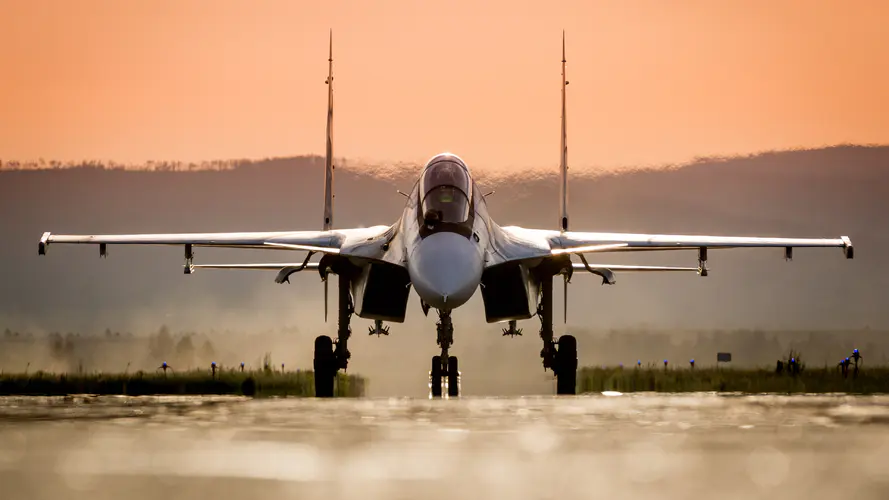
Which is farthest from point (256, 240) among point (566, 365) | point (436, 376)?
point (566, 365)

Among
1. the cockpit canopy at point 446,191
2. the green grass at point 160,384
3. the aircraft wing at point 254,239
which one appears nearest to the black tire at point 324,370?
the aircraft wing at point 254,239

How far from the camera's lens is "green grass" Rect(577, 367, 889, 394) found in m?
29.5

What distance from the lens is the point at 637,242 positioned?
2784cm

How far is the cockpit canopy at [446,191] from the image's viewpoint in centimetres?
2336

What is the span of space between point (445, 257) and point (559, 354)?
6099 mm

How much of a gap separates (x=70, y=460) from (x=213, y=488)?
6.58 ft

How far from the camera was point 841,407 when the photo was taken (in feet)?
51.0

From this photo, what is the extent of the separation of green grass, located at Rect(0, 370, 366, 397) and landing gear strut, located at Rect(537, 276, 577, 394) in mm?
5666

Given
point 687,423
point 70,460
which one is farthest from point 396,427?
point 70,460

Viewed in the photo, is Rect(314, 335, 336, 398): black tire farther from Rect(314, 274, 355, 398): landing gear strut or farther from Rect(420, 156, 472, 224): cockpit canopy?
Rect(420, 156, 472, 224): cockpit canopy

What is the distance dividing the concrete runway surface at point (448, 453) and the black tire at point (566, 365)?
38.4 ft

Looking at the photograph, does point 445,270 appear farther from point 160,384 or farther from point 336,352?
point 160,384

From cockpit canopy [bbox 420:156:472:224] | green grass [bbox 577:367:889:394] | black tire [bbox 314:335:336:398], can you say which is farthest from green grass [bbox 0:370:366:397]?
cockpit canopy [bbox 420:156:472:224]

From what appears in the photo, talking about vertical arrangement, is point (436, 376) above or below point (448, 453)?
above
